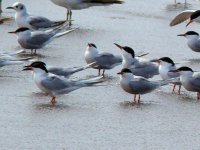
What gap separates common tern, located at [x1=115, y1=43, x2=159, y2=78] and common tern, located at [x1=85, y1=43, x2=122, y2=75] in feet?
0.55

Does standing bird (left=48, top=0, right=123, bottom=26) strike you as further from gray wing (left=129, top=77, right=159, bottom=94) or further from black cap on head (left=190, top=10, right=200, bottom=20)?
gray wing (left=129, top=77, right=159, bottom=94)

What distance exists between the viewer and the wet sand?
24.5 feet

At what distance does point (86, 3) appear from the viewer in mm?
13930

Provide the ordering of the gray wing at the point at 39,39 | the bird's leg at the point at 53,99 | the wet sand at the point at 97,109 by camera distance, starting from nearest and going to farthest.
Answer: the wet sand at the point at 97,109
the bird's leg at the point at 53,99
the gray wing at the point at 39,39

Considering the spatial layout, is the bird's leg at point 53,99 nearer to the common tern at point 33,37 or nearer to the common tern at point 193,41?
the common tern at point 33,37

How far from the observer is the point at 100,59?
10.3 meters

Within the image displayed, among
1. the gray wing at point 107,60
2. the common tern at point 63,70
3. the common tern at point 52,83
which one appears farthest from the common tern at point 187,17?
the common tern at point 52,83

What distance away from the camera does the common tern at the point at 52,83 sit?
898cm

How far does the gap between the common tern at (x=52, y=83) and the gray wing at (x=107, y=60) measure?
1.06 m

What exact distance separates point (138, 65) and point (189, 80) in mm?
862

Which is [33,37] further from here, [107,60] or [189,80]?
[189,80]

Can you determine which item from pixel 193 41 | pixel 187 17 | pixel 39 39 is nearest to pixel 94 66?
pixel 39 39

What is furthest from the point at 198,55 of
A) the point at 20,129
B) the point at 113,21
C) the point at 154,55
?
the point at 20,129

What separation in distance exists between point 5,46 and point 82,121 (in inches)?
146
